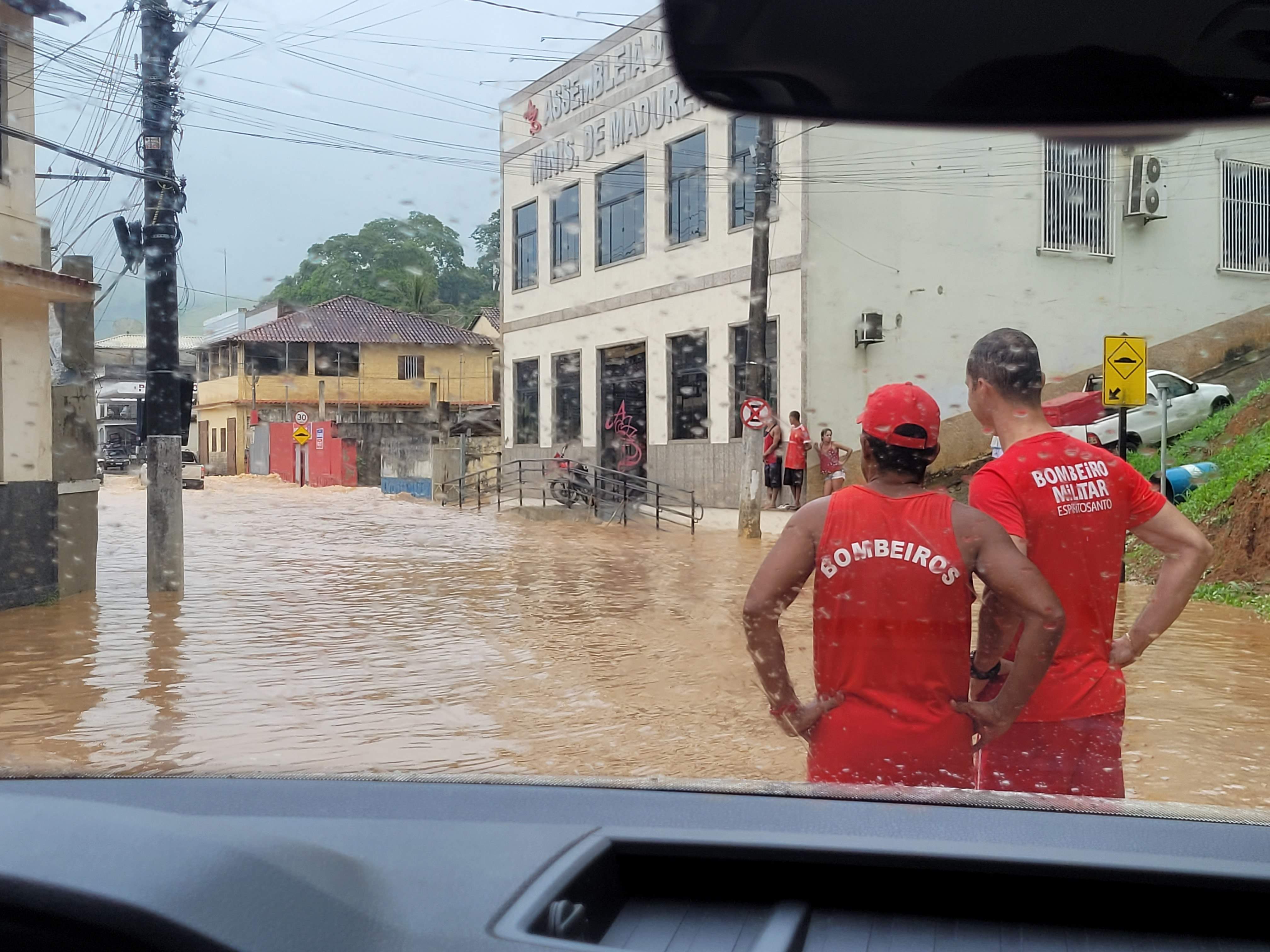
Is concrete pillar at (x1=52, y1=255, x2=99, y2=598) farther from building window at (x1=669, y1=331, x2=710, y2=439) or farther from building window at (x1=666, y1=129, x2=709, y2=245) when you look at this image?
building window at (x1=666, y1=129, x2=709, y2=245)

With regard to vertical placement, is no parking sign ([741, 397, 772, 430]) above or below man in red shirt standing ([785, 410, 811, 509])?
above

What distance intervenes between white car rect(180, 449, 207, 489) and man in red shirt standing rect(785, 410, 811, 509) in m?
9.78

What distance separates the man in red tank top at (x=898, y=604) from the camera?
2338 millimetres

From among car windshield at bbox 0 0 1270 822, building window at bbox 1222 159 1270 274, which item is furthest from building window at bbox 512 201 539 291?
building window at bbox 1222 159 1270 274

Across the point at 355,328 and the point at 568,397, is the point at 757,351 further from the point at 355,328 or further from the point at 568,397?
the point at 355,328

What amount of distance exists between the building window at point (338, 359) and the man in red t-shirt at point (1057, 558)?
1213cm

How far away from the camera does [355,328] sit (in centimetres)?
1342

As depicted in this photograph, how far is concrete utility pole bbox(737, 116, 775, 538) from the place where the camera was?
13.4m

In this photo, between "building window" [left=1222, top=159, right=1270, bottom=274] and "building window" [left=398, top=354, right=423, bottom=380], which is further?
"building window" [left=398, top=354, right=423, bottom=380]

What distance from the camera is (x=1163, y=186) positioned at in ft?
28.8

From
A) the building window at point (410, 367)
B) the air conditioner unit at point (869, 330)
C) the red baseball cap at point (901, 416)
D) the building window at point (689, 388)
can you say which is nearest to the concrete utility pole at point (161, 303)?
the building window at point (410, 367)

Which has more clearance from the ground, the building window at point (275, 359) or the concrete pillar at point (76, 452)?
the building window at point (275, 359)

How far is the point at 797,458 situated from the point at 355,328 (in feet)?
17.8

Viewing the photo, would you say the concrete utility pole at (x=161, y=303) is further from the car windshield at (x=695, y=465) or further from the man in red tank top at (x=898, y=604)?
the man in red tank top at (x=898, y=604)
